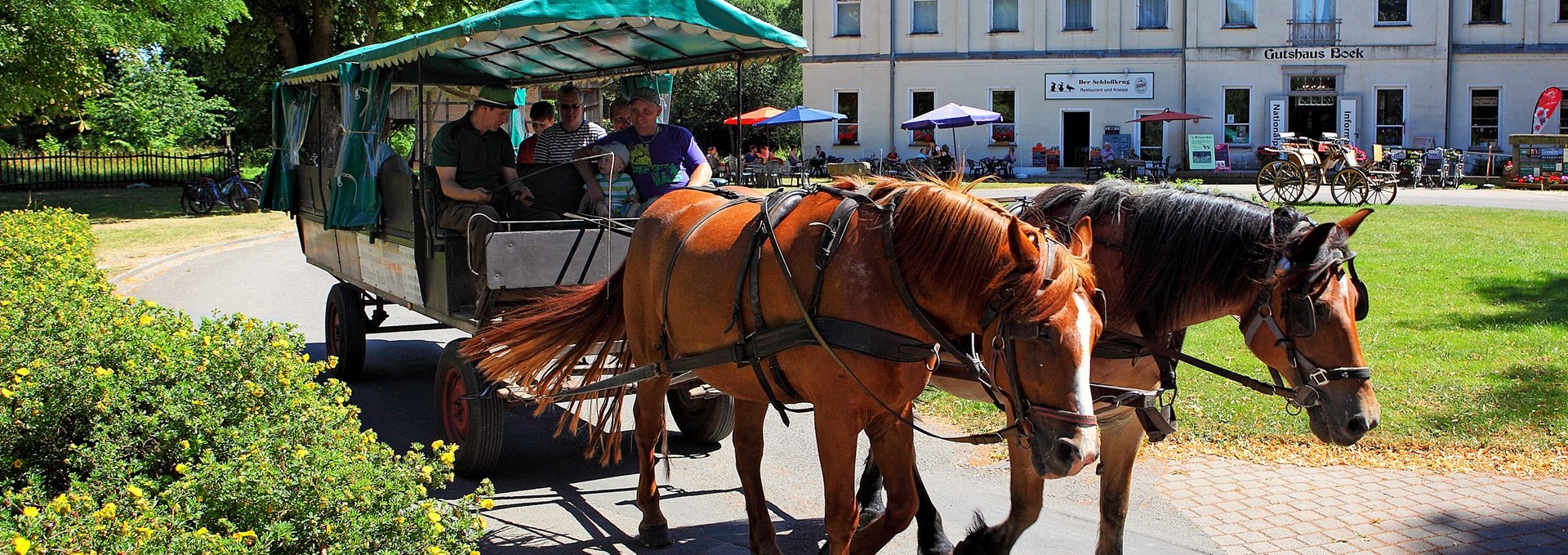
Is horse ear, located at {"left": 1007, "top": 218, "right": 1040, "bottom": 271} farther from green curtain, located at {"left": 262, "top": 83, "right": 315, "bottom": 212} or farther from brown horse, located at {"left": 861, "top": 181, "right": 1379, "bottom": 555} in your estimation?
green curtain, located at {"left": 262, "top": 83, "right": 315, "bottom": 212}

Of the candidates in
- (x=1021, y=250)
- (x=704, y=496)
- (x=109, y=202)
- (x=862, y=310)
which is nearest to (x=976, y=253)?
(x=1021, y=250)

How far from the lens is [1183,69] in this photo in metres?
35.6

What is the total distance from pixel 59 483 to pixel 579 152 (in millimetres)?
3541

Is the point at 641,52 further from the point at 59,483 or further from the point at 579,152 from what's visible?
the point at 59,483

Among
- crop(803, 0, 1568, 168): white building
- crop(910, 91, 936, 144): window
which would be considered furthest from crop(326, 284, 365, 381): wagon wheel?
crop(910, 91, 936, 144): window

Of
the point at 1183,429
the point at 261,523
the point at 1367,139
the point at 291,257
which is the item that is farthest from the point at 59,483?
the point at 1367,139

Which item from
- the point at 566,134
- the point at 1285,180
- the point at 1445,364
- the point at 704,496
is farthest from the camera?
the point at 1285,180

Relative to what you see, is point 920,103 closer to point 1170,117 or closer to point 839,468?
point 1170,117

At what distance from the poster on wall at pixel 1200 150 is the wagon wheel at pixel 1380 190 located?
11.2m

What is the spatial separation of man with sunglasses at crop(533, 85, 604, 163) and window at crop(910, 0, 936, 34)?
30.5 m

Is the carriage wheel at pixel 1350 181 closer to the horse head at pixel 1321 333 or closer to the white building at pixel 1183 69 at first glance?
the white building at pixel 1183 69

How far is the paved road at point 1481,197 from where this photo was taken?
21156mm

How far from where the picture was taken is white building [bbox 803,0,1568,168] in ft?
113

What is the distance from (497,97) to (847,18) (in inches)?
1220
